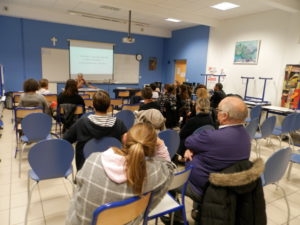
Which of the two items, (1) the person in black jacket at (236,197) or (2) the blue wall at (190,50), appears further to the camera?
(2) the blue wall at (190,50)

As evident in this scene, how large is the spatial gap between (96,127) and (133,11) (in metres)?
5.69

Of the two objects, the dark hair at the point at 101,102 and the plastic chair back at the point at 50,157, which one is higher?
the dark hair at the point at 101,102

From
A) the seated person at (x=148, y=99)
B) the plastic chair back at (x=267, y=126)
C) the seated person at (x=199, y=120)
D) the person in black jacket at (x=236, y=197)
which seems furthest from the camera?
the seated person at (x=148, y=99)

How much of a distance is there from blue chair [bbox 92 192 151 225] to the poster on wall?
18.1 ft

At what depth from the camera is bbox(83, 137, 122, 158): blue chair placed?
6.11ft

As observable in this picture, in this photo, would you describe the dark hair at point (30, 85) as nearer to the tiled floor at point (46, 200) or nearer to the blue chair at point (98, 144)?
the tiled floor at point (46, 200)

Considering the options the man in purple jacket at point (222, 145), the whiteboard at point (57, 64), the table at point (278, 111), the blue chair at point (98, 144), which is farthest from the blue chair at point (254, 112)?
the whiteboard at point (57, 64)

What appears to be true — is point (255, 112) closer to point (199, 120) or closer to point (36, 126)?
point (199, 120)

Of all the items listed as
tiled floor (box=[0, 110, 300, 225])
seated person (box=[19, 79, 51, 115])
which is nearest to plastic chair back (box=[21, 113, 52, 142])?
tiled floor (box=[0, 110, 300, 225])

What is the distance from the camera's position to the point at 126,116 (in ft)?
12.1

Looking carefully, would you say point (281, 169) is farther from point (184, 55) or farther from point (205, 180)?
point (184, 55)

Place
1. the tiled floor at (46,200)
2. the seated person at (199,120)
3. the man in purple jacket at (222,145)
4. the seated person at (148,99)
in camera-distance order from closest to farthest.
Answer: the man in purple jacket at (222,145) < the tiled floor at (46,200) < the seated person at (199,120) < the seated person at (148,99)

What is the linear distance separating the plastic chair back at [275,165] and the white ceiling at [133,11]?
4.10 metres

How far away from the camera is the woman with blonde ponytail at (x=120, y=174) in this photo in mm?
1021
